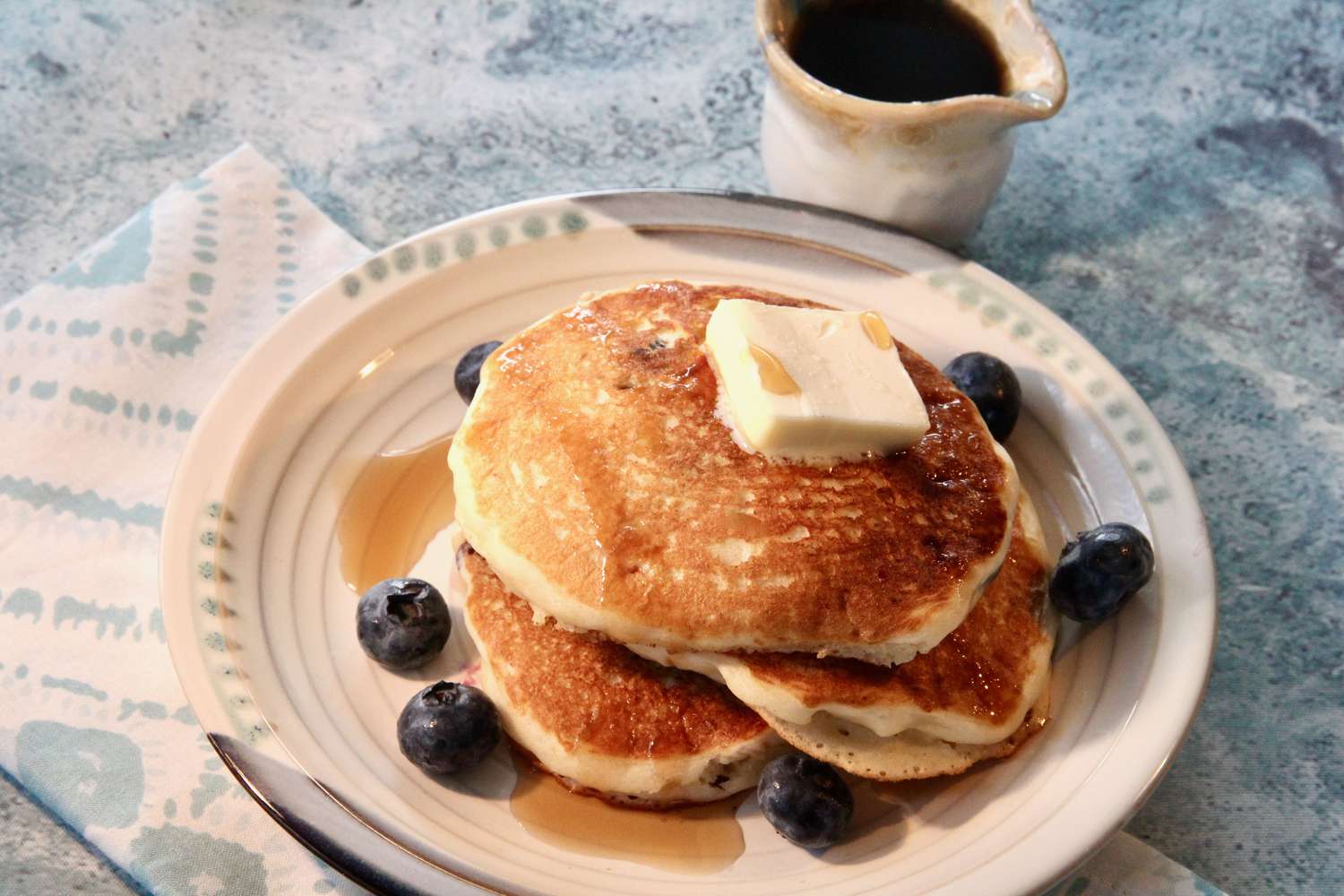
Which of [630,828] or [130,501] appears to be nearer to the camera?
[630,828]

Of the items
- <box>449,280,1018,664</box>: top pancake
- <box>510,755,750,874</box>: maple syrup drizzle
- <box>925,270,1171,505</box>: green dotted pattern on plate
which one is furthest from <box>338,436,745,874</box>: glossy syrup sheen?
<box>925,270,1171,505</box>: green dotted pattern on plate

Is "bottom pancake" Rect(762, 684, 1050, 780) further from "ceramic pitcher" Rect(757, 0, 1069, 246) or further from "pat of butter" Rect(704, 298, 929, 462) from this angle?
"ceramic pitcher" Rect(757, 0, 1069, 246)

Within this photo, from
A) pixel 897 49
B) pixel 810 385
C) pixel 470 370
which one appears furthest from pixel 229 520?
pixel 897 49

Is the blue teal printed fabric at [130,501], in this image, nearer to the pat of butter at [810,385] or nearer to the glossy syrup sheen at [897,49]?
the pat of butter at [810,385]

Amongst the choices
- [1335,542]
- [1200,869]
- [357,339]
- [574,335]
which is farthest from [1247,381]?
[357,339]

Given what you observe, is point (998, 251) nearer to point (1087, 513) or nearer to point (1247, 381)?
point (1247, 381)

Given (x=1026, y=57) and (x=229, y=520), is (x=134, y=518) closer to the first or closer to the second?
(x=229, y=520)

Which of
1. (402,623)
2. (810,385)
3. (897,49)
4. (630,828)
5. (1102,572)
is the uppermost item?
(897,49)
